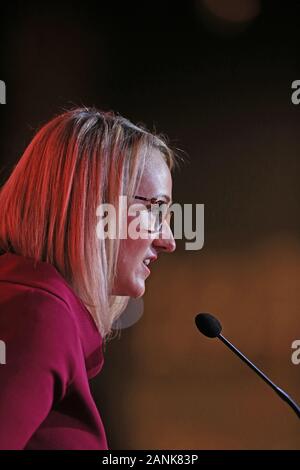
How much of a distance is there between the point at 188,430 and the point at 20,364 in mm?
688

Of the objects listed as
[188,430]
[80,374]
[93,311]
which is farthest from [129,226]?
[188,430]

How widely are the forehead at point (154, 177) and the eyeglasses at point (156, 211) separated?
1cm

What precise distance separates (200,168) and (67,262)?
0.56m

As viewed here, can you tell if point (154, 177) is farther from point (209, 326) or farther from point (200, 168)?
point (200, 168)

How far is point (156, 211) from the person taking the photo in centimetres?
83

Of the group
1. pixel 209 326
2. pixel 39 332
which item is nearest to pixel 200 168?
pixel 209 326

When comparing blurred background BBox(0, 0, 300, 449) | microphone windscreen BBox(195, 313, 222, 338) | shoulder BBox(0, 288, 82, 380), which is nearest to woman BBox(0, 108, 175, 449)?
shoulder BBox(0, 288, 82, 380)

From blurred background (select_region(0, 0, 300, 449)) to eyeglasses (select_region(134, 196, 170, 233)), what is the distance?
1.08 ft

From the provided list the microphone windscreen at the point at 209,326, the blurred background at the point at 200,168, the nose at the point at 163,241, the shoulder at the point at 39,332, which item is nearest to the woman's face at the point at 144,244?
the nose at the point at 163,241

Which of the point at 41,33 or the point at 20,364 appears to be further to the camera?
the point at 41,33

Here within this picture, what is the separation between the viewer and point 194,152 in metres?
1.19
